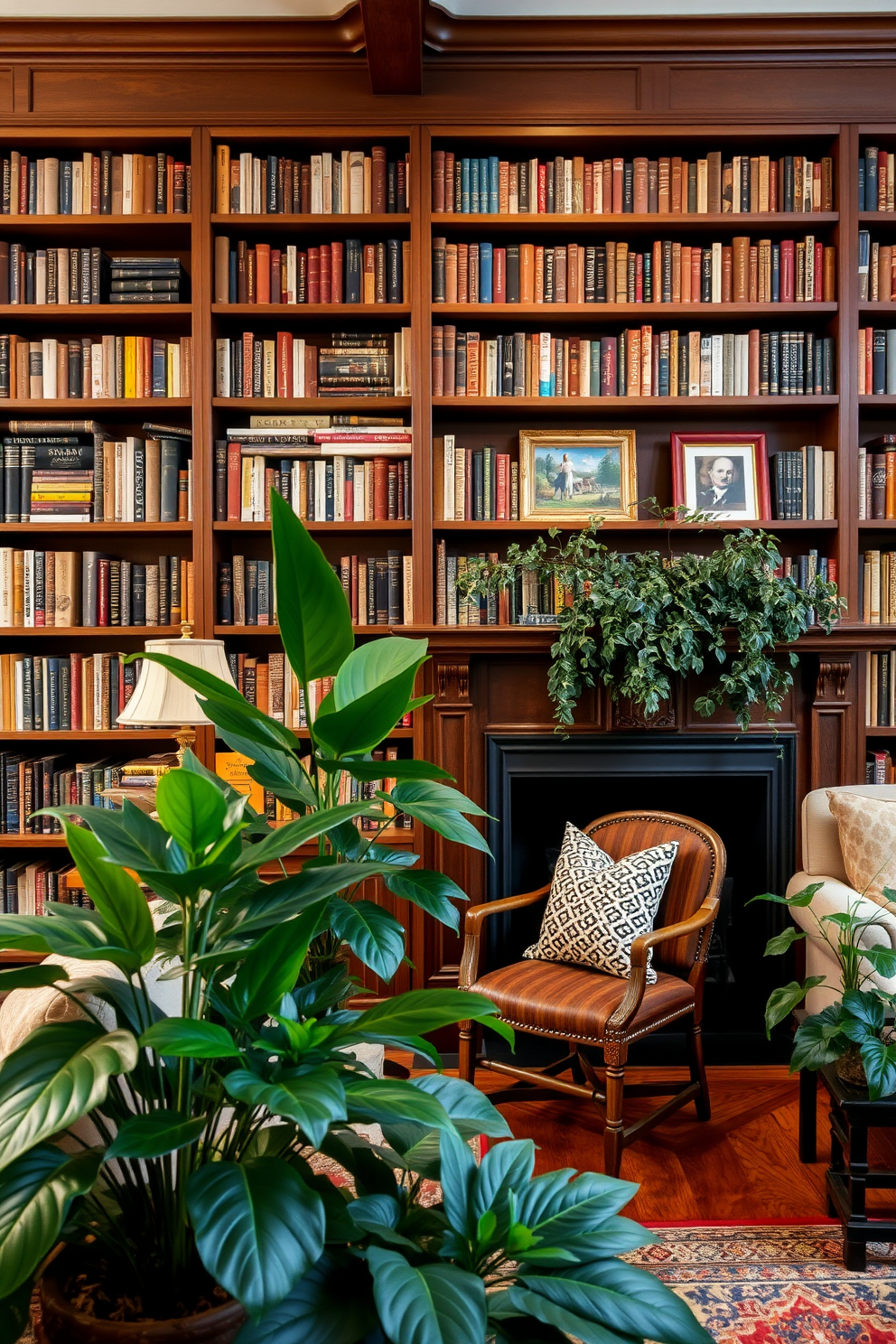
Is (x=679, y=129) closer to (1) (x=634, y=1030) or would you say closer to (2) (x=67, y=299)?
(2) (x=67, y=299)

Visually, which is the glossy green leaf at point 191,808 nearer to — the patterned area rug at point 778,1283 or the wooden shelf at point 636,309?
the patterned area rug at point 778,1283

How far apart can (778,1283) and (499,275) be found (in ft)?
9.17

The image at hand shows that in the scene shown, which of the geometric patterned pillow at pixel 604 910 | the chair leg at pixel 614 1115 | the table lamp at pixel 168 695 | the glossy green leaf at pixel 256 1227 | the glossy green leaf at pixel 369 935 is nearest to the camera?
the glossy green leaf at pixel 256 1227

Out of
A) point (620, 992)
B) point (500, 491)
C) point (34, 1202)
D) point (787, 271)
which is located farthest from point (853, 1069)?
point (787, 271)

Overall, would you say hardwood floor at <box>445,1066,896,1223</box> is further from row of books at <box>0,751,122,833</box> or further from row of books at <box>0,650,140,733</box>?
row of books at <box>0,650,140,733</box>

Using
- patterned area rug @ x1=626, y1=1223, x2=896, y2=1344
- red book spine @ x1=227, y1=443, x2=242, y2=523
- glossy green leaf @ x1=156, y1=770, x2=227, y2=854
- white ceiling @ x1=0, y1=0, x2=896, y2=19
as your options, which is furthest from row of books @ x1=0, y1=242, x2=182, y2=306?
patterned area rug @ x1=626, y1=1223, x2=896, y2=1344

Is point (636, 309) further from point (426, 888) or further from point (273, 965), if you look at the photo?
point (273, 965)

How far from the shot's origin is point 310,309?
2.87 metres

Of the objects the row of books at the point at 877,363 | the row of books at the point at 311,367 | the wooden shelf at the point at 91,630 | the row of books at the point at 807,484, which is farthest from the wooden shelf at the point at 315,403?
the row of books at the point at 877,363

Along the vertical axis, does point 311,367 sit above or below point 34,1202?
above

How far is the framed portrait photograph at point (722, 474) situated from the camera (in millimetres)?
2973

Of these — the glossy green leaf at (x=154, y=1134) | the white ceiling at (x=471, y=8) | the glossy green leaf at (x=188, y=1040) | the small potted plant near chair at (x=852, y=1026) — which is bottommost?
the small potted plant near chair at (x=852, y=1026)

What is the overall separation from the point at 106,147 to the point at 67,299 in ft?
1.72

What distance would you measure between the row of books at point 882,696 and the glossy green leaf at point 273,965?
8.61 feet
